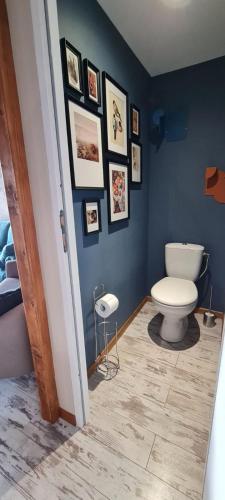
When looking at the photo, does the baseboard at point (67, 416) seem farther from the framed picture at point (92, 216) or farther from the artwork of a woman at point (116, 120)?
the artwork of a woman at point (116, 120)

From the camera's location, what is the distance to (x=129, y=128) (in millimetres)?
1660

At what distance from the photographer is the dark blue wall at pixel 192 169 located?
180 cm

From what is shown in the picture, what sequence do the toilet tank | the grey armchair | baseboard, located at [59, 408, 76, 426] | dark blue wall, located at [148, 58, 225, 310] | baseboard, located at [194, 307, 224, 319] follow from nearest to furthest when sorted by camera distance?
1. baseboard, located at [59, 408, 76, 426]
2. the grey armchair
3. dark blue wall, located at [148, 58, 225, 310]
4. the toilet tank
5. baseboard, located at [194, 307, 224, 319]

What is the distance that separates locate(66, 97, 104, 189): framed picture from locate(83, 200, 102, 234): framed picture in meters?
0.09

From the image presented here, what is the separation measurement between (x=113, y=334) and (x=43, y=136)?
1.49 meters

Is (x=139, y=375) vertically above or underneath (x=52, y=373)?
underneath

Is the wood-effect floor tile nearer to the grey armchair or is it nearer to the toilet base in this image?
the toilet base

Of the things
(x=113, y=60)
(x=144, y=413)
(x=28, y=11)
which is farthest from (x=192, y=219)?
(x=28, y=11)

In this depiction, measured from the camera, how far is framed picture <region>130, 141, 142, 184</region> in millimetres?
1764

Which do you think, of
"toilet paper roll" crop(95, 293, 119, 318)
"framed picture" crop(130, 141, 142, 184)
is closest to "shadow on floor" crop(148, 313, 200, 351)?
"toilet paper roll" crop(95, 293, 119, 318)

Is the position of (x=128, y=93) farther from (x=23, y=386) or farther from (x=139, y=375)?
(x=23, y=386)

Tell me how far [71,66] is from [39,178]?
59 cm

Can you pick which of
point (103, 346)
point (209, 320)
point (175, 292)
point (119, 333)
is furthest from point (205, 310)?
point (103, 346)

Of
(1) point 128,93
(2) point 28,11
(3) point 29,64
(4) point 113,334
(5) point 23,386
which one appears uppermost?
(1) point 128,93
